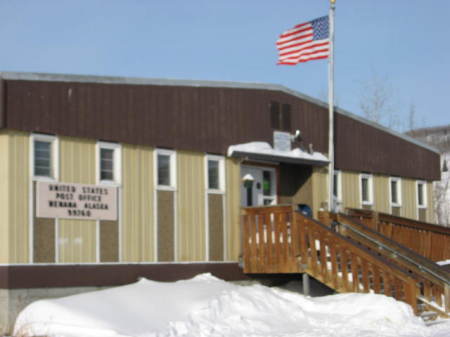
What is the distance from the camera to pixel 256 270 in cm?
1596

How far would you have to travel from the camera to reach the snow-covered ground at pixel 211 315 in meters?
11.4

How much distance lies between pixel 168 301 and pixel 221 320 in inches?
43.6

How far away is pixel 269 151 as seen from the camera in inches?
684

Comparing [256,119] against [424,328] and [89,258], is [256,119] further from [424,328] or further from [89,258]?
[424,328]

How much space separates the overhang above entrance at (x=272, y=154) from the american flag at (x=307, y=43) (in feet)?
7.88

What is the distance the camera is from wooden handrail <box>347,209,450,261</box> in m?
18.5

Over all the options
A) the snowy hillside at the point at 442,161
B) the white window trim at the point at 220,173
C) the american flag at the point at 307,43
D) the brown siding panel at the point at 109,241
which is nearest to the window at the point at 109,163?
the brown siding panel at the point at 109,241

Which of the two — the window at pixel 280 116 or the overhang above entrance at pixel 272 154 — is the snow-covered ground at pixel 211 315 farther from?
the window at pixel 280 116

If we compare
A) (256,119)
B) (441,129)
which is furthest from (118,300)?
(441,129)

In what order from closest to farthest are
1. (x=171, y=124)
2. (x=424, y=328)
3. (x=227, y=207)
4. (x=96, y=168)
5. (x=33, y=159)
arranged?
1. (x=424, y=328)
2. (x=33, y=159)
3. (x=96, y=168)
4. (x=171, y=124)
5. (x=227, y=207)

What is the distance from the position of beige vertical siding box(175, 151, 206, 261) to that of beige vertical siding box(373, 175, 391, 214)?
730 cm

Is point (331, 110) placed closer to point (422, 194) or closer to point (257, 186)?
point (257, 186)

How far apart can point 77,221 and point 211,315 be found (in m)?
3.35

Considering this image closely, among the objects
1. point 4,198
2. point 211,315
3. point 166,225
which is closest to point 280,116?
point 166,225
